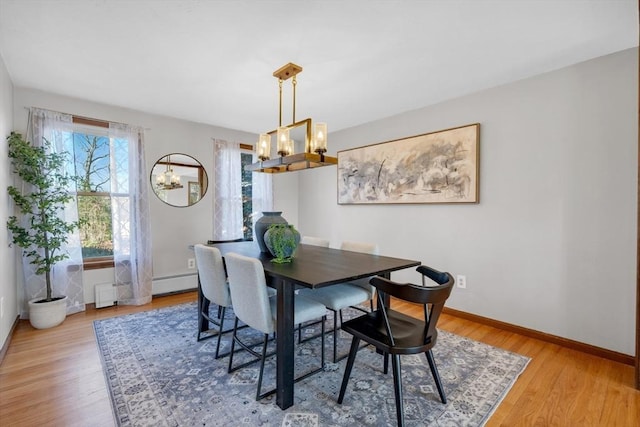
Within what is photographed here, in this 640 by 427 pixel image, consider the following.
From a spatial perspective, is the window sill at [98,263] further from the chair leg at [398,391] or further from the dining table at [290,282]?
the chair leg at [398,391]

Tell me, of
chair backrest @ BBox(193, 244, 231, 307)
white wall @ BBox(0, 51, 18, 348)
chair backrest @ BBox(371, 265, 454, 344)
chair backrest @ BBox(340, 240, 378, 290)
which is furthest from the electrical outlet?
white wall @ BBox(0, 51, 18, 348)

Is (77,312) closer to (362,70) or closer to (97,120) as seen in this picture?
(97,120)

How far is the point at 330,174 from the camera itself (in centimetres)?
470

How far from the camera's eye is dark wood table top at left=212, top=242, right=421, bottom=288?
1604 millimetres

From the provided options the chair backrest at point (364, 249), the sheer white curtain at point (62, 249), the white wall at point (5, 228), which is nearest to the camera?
the white wall at point (5, 228)

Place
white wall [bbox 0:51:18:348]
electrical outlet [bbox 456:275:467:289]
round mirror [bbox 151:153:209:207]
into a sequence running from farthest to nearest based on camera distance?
round mirror [bbox 151:153:209:207]
electrical outlet [bbox 456:275:467:289]
white wall [bbox 0:51:18:348]

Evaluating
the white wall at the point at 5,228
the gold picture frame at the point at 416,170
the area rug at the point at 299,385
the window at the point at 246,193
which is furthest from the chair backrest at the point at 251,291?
the window at the point at 246,193

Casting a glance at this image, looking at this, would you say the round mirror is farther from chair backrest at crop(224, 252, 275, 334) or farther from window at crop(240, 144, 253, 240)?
chair backrest at crop(224, 252, 275, 334)

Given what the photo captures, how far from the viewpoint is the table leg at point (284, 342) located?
1691mm

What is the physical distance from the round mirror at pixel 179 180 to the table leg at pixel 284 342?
2926mm

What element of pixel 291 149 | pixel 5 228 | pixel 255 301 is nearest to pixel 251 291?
pixel 255 301

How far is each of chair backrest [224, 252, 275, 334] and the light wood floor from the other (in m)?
0.90

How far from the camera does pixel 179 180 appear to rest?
159 inches

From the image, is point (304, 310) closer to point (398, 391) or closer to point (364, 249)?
point (398, 391)
